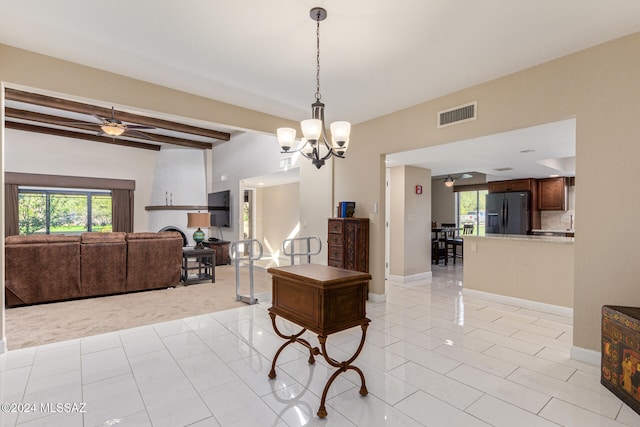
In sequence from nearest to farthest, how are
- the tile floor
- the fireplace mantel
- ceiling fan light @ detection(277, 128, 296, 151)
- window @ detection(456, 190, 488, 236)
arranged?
the tile floor
ceiling fan light @ detection(277, 128, 296, 151)
the fireplace mantel
window @ detection(456, 190, 488, 236)

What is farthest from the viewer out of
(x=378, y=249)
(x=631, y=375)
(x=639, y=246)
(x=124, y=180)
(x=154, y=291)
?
(x=124, y=180)

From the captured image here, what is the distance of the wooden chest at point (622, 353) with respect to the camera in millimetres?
2088

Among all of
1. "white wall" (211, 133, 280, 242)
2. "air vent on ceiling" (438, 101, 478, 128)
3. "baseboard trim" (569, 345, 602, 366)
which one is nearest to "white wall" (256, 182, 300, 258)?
"white wall" (211, 133, 280, 242)

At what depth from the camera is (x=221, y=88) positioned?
362 cm

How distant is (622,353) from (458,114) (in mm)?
2599

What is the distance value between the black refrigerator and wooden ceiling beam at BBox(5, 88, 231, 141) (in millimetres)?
7342

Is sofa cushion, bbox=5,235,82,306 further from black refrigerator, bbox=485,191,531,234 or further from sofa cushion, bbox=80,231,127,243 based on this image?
black refrigerator, bbox=485,191,531,234

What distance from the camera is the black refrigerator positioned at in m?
7.62

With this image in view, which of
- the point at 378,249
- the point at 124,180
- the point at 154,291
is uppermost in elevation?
the point at 124,180

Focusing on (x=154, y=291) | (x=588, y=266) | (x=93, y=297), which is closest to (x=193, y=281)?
(x=154, y=291)

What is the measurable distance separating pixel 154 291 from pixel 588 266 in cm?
585

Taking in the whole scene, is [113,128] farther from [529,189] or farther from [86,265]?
[529,189]

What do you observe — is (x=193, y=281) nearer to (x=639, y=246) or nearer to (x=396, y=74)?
(x=396, y=74)

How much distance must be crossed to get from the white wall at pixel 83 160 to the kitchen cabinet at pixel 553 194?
1065 centimetres
